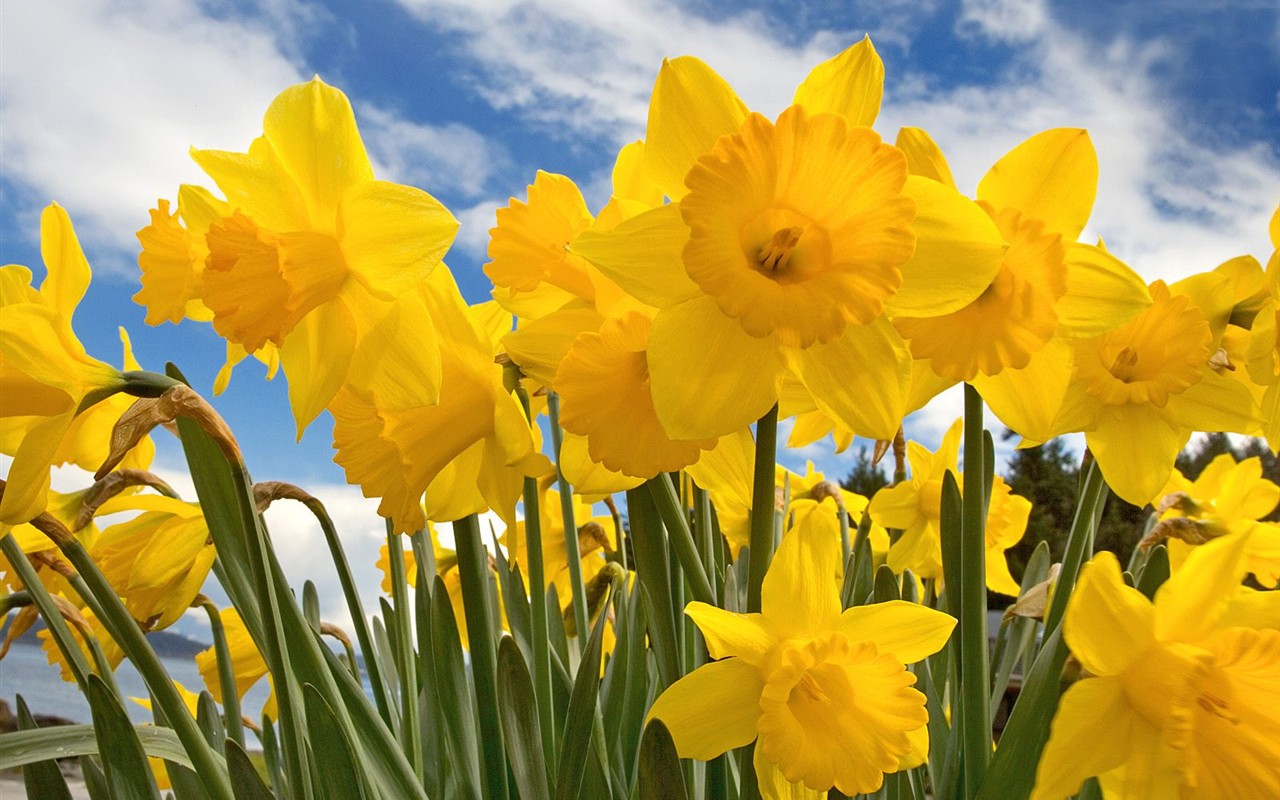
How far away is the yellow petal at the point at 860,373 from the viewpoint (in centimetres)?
93

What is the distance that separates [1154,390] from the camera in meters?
1.37

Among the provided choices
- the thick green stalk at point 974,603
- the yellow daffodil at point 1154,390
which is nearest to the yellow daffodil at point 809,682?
the thick green stalk at point 974,603

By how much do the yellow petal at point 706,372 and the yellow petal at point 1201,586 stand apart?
58 centimetres

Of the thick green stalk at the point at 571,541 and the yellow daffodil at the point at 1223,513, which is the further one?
the yellow daffodil at the point at 1223,513

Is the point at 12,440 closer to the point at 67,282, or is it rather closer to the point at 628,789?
the point at 67,282

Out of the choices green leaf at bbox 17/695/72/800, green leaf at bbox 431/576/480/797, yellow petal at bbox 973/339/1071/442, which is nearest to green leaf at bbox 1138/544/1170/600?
yellow petal at bbox 973/339/1071/442

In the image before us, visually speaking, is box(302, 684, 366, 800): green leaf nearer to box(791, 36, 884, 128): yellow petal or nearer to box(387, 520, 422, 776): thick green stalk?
box(387, 520, 422, 776): thick green stalk

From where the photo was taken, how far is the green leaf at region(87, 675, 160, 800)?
1.16m

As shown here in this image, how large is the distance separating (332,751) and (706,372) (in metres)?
0.66

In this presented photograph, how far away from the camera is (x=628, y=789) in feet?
4.98

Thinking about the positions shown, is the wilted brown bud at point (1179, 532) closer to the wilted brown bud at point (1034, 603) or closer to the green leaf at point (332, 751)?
the wilted brown bud at point (1034, 603)

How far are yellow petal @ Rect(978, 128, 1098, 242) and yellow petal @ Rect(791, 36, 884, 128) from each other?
296 mm

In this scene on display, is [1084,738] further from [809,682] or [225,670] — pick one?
[225,670]

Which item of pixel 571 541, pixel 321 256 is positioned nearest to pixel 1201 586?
pixel 571 541
